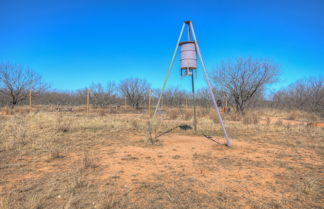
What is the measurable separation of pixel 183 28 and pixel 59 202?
5.99 metres

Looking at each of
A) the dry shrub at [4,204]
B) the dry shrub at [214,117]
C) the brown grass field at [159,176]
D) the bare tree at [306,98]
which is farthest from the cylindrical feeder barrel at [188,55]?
the bare tree at [306,98]

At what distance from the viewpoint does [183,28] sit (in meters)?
6.51

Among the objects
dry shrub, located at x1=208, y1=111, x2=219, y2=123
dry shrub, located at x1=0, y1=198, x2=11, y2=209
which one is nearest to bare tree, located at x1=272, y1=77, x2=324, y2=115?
dry shrub, located at x1=208, y1=111, x2=219, y2=123

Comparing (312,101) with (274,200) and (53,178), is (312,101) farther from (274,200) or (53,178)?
(53,178)

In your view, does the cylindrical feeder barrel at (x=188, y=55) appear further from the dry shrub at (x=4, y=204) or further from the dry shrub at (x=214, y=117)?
the dry shrub at (x=214, y=117)

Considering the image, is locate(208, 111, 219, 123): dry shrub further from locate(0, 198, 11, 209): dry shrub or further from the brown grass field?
locate(0, 198, 11, 209): dry shrub

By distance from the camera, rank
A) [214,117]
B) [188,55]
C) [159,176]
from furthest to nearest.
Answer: [214,117]
[188,55]
[159,176]

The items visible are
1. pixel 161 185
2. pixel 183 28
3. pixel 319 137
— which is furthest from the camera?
pixel 319 137

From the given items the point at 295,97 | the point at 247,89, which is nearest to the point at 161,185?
the point at 247,89

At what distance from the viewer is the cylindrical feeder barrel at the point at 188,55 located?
6.50 metres

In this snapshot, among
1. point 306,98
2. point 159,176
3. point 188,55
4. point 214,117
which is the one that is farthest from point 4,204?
point 306,98

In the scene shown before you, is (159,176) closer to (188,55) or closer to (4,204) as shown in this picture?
(4,204)

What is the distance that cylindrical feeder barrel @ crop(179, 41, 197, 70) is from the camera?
650 centimetres

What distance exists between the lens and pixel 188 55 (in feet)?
21.4
